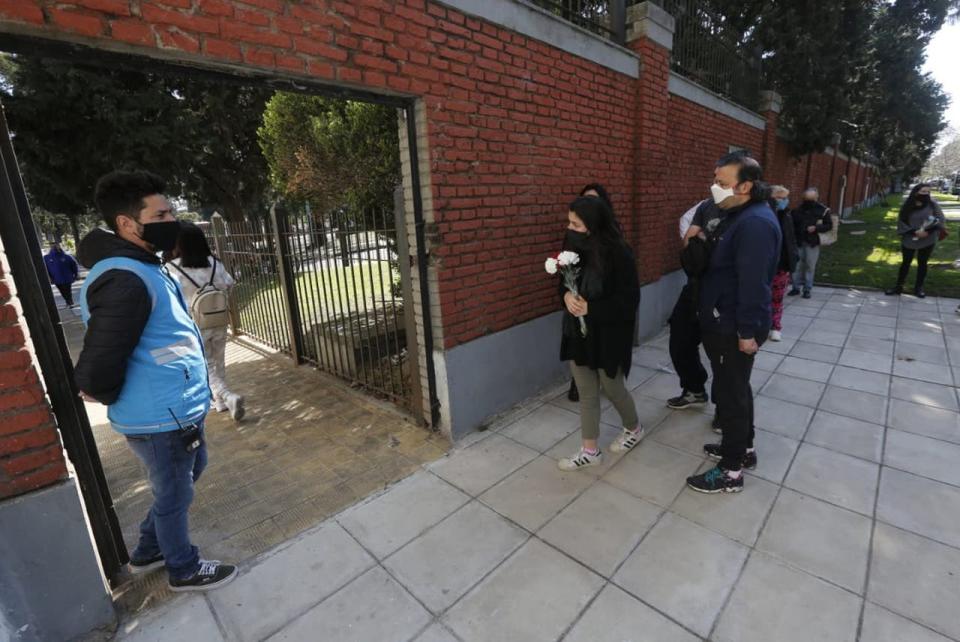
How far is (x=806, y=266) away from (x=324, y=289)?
7.76 meters

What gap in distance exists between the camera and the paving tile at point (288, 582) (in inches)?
84.9

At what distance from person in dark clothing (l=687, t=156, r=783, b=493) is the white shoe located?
390cm

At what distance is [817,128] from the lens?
10.1 m

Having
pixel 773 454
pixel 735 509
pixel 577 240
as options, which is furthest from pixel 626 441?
pixel 577 240

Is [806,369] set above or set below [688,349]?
below

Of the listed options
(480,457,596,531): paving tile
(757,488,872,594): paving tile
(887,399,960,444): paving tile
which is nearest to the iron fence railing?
(480,457,596,531): paving tile

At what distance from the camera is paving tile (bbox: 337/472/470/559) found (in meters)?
2.64

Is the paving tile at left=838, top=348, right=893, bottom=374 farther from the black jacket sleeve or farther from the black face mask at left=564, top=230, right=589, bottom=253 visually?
the black jacket sleeve

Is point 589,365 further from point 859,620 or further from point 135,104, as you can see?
point 135,104

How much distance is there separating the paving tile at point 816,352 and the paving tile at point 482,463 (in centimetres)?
369

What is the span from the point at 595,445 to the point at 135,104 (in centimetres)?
1394

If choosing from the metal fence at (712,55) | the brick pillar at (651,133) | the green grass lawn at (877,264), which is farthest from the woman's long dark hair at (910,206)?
the brick pillar at (651,133)

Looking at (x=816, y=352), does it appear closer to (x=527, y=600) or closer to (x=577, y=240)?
(x=577, y=240)

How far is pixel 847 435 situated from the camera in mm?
3461
